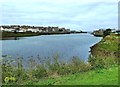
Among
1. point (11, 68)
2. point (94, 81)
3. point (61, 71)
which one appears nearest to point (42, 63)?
point (61, 71)

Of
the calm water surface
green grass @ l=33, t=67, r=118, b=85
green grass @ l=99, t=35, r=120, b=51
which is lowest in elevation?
the calm water surface

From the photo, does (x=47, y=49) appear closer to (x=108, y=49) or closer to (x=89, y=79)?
(x=108, y=49)

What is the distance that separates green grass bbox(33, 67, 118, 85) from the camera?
12.9 metres

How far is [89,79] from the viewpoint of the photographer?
13625mm

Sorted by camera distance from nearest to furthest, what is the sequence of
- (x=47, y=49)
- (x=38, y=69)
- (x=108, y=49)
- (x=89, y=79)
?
(x=89, y=79)
(x=38, y=69)
(x=108, y=49)
(x=47, y=49)

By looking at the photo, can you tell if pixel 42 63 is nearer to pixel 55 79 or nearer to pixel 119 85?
pixel 55 79

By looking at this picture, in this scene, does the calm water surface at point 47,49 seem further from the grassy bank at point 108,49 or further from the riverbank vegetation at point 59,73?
the riverbank vegetation at point 59,73

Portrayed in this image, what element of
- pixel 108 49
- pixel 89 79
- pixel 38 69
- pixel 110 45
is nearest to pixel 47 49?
pixel 110 45

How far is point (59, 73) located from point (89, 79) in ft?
7.34

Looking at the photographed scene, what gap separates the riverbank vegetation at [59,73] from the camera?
43.5 feet

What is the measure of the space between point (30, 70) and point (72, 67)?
237 cm

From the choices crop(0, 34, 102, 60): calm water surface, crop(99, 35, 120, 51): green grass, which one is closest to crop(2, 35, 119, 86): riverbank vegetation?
crop(0, 34, 102, 60): calm water surface

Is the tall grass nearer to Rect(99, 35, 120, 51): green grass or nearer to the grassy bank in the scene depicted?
the grassy bank

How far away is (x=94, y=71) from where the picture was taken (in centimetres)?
1552
